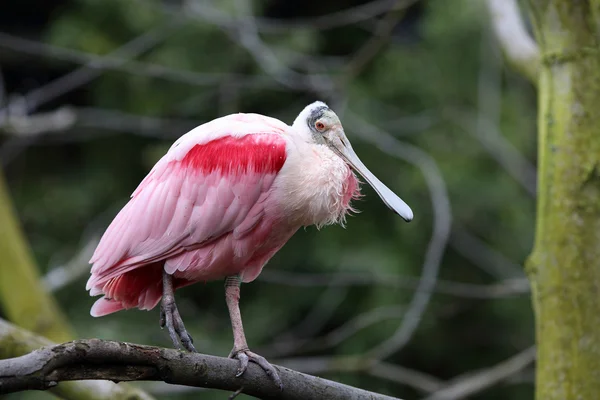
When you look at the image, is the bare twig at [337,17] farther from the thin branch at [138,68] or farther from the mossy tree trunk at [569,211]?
the mossy tree trunk at [569,211]

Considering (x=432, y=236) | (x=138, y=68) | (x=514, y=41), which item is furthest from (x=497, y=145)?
(x=514, y=41)

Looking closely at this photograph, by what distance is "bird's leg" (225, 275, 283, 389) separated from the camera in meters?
3.07

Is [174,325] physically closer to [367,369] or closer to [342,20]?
[367,369]

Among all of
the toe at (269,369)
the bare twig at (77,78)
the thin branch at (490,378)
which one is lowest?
the toe at (269,369)

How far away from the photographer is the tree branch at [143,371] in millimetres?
2355

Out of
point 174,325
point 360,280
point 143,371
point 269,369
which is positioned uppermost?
point 360,280

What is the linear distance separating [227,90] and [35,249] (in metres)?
2.46

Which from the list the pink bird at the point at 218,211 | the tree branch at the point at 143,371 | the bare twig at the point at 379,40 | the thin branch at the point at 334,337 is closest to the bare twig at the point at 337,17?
the bare twig at the point at 379,40

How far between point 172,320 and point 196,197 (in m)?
0.46

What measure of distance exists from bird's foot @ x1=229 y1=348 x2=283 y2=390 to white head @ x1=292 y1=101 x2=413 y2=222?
814 millimetres

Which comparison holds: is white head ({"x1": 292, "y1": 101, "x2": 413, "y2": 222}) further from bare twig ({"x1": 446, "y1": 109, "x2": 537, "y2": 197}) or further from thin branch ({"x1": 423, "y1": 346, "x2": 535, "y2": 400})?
bare twig ({"x1": 446, "y1": 109, "x2": 537, "y2": 197})

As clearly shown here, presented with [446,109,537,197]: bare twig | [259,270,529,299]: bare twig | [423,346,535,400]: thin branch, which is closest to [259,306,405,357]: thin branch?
[259,270,529,299]: bare twig

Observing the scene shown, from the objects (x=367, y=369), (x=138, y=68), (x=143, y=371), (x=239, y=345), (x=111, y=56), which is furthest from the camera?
(x=111, y=56)

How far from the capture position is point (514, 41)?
464 cm
